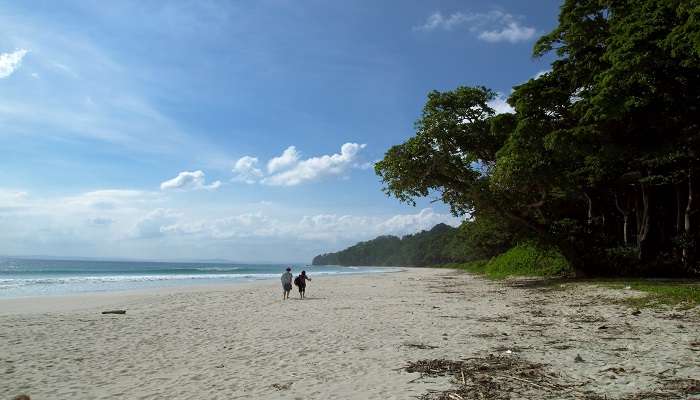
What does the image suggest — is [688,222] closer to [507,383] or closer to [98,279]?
[507,383]

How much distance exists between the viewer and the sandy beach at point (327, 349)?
611cm

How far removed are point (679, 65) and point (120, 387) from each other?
20.5 m

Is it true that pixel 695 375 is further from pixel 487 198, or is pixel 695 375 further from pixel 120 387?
pixel 487 198

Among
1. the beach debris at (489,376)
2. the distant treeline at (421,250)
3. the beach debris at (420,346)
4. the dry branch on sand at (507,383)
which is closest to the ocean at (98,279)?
the beach debris at (420,346)

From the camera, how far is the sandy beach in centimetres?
611

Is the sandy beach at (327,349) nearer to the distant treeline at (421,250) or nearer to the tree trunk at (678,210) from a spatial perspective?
the tree trunk at (678,210)

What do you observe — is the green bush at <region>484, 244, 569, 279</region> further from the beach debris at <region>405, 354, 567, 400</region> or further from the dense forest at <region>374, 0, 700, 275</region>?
the beach debris at <region>405, 354, 567, 400</region>

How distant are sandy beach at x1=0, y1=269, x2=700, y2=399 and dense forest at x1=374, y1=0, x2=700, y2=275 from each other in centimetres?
748

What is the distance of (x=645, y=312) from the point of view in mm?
11688

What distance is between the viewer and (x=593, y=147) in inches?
752

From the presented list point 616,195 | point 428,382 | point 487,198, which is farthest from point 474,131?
point 428,382

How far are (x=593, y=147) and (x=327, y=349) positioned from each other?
51.4 ft

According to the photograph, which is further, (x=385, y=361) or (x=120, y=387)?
(x=385, y=361)

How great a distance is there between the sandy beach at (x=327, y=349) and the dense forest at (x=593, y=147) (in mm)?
7482
